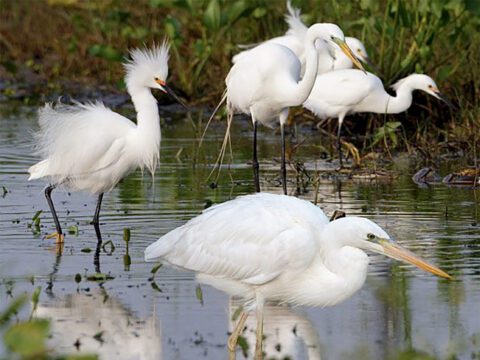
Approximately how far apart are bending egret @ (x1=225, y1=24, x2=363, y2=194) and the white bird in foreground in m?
4.52

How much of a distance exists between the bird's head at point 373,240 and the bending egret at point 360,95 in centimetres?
750

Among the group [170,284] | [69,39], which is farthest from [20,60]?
[170,284]

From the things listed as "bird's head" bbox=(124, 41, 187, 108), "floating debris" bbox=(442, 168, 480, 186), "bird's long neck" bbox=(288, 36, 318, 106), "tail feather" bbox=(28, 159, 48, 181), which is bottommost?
"tail feather" bbox=(28, 159, 48, 181)

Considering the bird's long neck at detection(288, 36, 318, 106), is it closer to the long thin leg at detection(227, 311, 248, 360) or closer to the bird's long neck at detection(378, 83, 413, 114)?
the bird's long neck at detection(378, 83, 413, 114)

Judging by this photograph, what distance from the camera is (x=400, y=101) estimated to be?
13195 mm

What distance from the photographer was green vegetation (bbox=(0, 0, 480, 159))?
13094mm

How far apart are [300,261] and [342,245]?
24 centimetres

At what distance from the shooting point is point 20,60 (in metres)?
19.9

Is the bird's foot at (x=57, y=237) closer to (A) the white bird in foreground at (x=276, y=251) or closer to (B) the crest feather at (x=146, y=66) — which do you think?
(B) the crest feather at (x=146, y=66)

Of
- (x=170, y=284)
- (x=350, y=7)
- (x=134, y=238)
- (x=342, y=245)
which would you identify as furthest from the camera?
(x=350, y=7)

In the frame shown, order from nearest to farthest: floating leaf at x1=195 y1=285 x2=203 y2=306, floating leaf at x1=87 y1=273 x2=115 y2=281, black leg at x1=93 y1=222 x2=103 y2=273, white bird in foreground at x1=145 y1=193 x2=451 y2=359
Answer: white bird in foreground at x1=145 y1=193 x2=451 y2=359, floating leaf at x1=195 y1=285 x2=203 y2=306, floating leaf at x1=87 y1=273 x2=115 y2=281, black leg at x1=93 y1=222 x2=103 y2=273

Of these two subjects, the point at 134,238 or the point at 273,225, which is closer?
the point at 273,225

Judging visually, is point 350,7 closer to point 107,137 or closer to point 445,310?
point 107,137

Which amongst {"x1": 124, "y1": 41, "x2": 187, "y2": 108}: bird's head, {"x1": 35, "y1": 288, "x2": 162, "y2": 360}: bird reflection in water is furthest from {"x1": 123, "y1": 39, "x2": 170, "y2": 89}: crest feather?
{"x1": 35, "y1": 288, "x2": 162, "y2": 360}: bird reflection in water
